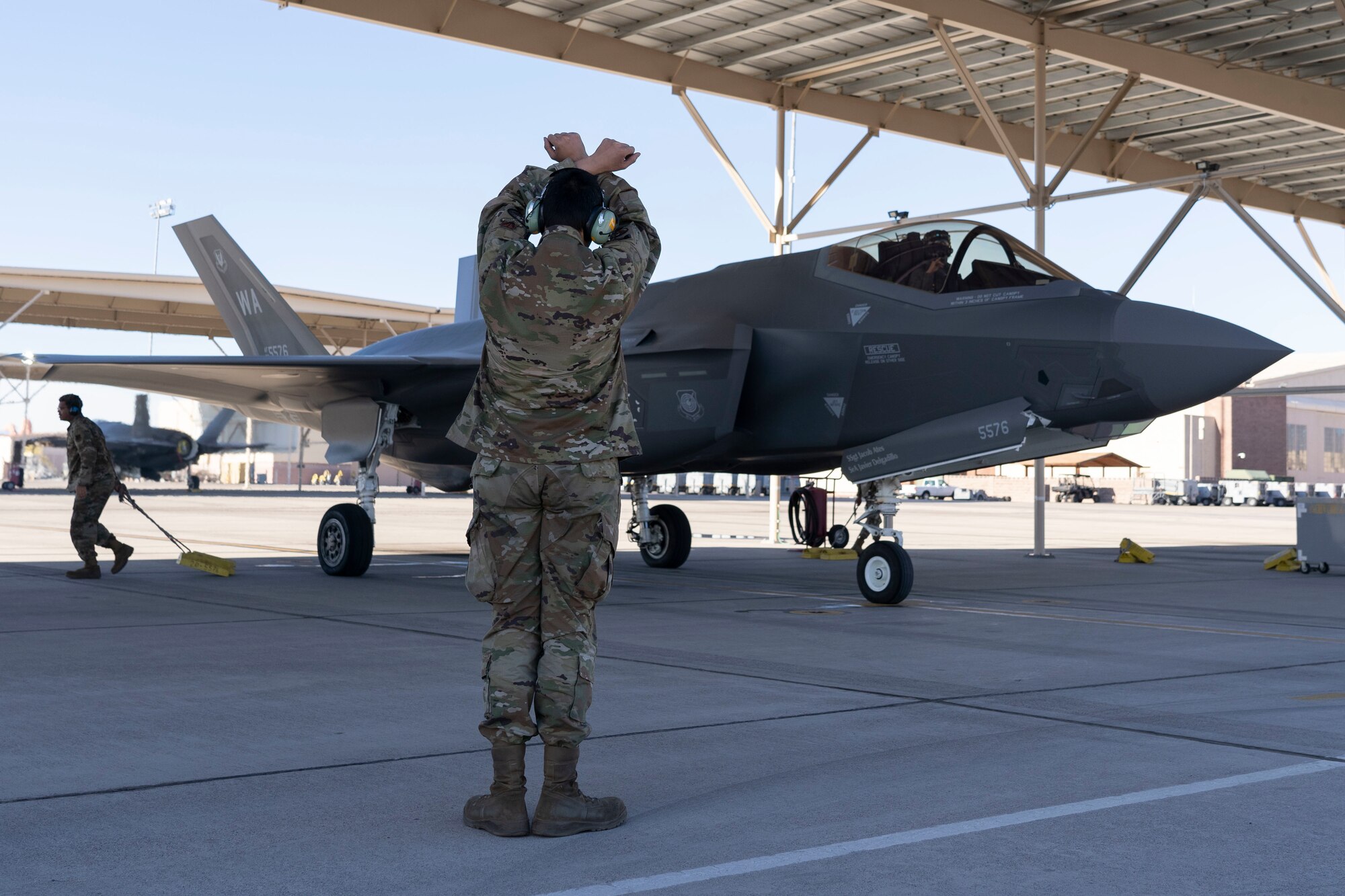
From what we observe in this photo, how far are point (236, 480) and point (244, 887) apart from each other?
349 ft

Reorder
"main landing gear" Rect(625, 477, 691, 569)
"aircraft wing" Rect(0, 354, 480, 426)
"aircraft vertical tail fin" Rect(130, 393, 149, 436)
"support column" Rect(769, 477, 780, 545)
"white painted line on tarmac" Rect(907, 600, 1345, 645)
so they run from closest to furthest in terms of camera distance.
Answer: "white painted line on tarmac" Rect(907, 600, 1345, 645) → "aircraft wing" Rect(0, 354, 480, 426) → "main landing gear" Rect(625, 477, 691, 569) → "support column" Rect(769, 477, 780, 545) → "aircraft vertical tail fin" Rect(130, 393, 149, 436)

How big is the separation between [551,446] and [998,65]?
16893 millimetres

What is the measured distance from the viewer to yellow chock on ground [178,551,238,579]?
12.4m

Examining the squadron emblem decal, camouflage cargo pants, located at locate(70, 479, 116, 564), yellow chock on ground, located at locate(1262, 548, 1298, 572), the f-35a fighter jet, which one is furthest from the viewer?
yellow chock on ground, located at locate(1262, 548, 1298, 572)

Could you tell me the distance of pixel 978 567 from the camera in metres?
15.7

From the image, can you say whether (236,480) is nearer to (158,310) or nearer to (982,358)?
(158,310)

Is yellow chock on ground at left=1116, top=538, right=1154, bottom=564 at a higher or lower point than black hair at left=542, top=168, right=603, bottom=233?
lower

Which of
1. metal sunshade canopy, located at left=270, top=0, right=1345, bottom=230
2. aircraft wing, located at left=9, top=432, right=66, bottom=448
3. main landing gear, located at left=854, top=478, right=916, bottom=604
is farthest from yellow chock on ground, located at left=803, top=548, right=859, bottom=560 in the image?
aircraft wing, located at left=9, top=432, right=66, bottom=448

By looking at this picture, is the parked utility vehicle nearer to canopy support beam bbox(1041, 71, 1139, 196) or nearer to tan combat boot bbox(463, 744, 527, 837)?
canopy support beam bbox(1041, 71, 1139, 196)

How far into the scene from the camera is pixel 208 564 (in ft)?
41.2

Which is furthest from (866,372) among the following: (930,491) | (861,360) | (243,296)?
Result: (930,491)

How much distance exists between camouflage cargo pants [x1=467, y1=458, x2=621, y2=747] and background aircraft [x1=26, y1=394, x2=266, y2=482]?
182ft

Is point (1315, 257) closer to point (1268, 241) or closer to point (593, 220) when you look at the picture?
point (1268, 241)

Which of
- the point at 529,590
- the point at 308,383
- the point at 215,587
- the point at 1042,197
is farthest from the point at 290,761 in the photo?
the point at 1042,197
